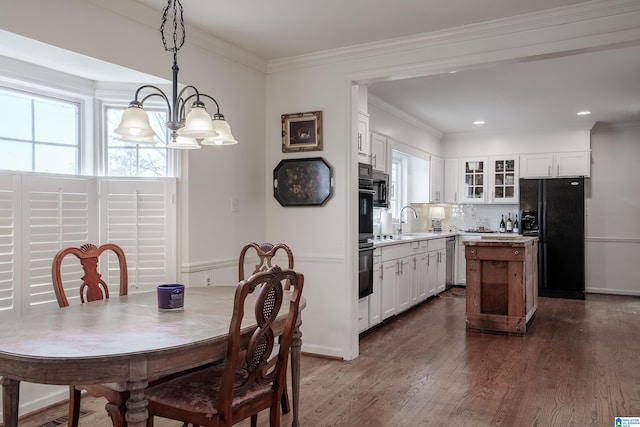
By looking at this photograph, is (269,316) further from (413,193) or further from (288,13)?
(413,193)

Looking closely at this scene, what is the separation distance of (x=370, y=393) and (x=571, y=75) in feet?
11.8

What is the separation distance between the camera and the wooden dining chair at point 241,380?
1.82 metres

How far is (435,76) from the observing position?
4590 mm

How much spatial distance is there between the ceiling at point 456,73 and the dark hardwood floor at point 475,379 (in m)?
2.51

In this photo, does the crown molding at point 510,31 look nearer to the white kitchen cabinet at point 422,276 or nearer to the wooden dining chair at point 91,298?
the wooden dining chair at point 91,298

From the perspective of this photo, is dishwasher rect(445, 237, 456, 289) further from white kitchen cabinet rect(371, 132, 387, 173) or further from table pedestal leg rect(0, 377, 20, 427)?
table pedestal leg rect(0, 377, 20, 427)

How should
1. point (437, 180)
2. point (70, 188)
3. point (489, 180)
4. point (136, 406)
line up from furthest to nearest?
point (437, 180)
point (489, 180)
point (70, 188)
point (136, 406)

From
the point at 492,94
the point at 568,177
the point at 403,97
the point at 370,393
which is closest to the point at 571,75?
the point at 492,94

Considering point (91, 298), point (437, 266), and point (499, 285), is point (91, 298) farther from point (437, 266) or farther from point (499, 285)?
point (437, 266)

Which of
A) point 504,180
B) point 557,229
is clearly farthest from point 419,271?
point 504,180

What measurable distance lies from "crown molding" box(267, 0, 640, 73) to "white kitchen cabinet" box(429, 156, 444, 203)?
3.83 metres

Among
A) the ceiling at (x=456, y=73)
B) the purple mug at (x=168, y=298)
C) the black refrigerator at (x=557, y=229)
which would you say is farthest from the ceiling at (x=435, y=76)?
the purple mug at (x=168, y=298)

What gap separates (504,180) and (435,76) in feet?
11.3

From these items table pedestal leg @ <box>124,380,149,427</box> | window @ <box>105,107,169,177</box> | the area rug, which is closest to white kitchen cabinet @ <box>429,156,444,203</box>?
the area rug
